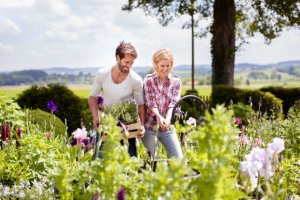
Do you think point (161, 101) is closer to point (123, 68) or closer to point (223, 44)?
point (123, 68)

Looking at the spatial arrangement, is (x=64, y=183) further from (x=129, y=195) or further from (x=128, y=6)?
(x=128, y=6)

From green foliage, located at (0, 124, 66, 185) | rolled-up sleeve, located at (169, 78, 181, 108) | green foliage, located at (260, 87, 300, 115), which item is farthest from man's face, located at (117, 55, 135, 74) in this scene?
green foliage, located at (260, 87, 300, 115)

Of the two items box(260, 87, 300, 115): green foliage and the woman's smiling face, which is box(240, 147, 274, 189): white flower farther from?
box(260, 87, 300, 115): green foliage

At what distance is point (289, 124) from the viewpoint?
7.00 m

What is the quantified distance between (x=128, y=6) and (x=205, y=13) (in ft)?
8.87

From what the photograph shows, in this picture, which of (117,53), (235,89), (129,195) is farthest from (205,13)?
(129,195)

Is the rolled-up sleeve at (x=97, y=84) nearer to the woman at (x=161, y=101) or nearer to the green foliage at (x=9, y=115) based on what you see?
the woman at (x=161, y=101)

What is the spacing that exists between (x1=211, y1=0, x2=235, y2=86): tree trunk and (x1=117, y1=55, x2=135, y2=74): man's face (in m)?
11.9

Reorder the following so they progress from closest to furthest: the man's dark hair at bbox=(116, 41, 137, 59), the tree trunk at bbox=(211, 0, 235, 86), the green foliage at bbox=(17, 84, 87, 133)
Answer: the man's dark hair at bbox=(116, 41, 137, 59), the green foliage at bbox=(17, 84, 87, 133), the tree trunk at bbox=(211, 0, 235, 86)

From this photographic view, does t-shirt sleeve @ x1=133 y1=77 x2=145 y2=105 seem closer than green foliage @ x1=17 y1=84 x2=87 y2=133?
Yes

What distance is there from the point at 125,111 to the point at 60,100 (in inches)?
239

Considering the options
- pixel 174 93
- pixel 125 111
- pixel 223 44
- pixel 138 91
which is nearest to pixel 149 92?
pixel 138 91

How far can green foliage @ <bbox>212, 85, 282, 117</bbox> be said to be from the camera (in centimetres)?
1253

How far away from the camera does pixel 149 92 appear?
4.79 meters
